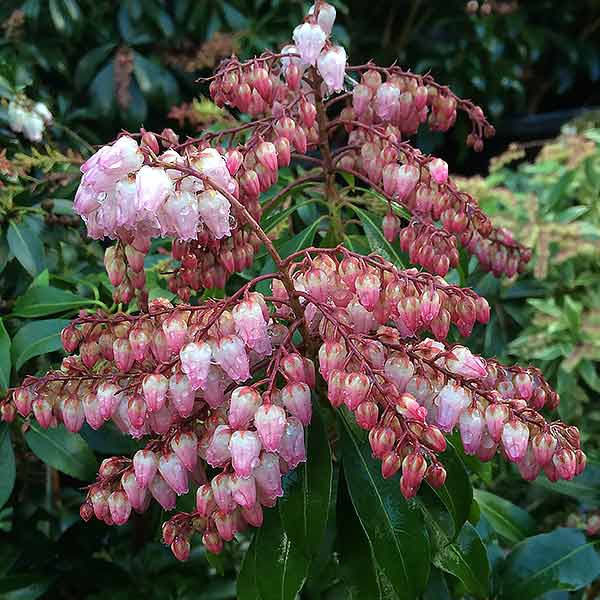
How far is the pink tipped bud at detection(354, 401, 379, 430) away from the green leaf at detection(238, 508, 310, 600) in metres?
0.23

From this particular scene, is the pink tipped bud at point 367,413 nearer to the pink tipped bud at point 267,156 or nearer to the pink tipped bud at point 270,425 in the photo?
the pink tipped bud at point 270,425

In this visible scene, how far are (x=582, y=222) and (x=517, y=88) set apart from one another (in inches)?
75.6

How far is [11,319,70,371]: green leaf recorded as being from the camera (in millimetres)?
1253

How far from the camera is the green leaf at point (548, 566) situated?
129 cm

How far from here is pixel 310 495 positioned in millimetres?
952

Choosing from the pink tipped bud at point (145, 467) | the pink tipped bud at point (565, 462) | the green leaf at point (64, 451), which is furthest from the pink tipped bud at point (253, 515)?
the green leaf at point (64, 451)

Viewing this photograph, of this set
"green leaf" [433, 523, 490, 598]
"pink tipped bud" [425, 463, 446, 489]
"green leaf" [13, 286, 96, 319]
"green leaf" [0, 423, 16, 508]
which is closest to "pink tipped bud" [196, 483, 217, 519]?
"pink tipped bud" [425, 463, 446, 489]

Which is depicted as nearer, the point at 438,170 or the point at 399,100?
the point at 438,170

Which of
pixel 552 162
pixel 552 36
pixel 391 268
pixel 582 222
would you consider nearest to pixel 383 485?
pixel 391 268

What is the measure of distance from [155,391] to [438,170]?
1.59ft

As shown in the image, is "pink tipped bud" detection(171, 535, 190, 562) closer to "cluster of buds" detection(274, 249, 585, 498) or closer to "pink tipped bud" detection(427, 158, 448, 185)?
"cluster of buds" detection(274, 249, 585, 498)

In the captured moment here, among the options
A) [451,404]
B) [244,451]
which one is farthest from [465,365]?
[244,451]

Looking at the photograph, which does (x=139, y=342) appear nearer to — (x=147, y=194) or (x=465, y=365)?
(x=147, y=194)

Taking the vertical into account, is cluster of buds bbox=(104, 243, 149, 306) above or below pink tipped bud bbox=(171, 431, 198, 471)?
above
